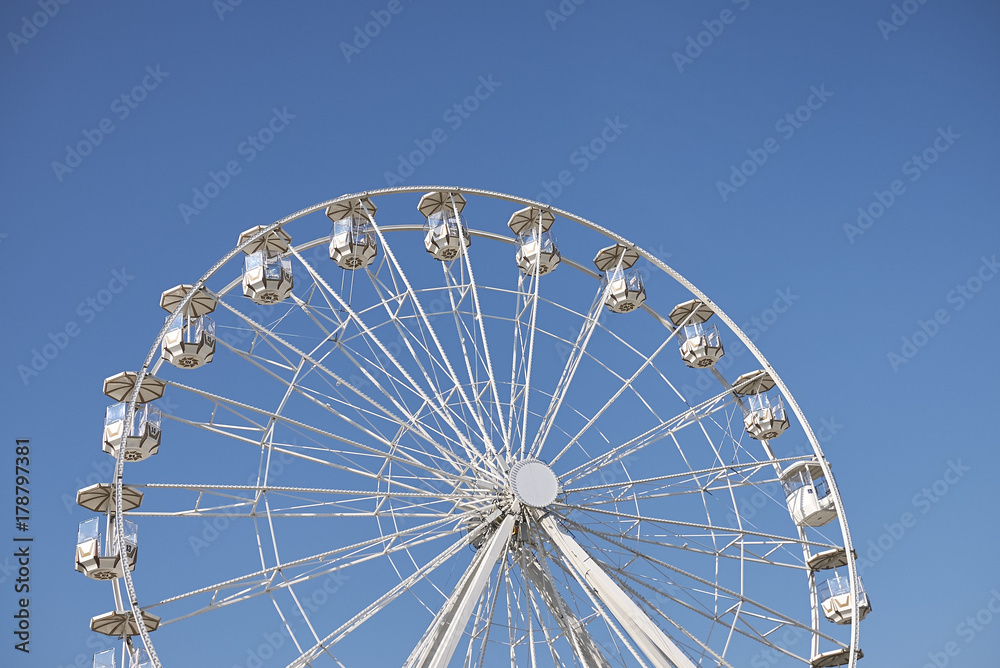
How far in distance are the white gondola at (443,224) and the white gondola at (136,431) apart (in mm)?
6231

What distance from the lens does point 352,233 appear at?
70.0 ft

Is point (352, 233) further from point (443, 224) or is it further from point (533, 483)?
point (533, 483)

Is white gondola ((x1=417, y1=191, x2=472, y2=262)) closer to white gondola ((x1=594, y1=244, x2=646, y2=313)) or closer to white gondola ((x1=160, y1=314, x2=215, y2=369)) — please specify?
white gondola ((x1=594, y1=244, x2=646, y2=313))

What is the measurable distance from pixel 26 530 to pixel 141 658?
20.5ft

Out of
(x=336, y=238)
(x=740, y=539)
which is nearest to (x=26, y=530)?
(x=336, y=238)

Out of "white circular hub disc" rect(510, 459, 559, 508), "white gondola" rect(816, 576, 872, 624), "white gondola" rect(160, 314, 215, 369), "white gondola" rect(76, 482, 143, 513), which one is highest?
"white gondola" rect(160, 314, 215, 369)

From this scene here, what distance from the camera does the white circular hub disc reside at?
18.6 m

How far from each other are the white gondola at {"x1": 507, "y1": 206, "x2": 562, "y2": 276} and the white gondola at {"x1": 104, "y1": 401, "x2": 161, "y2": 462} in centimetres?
789

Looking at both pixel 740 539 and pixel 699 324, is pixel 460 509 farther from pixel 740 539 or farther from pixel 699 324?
pixel 699 324

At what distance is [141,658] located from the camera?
17.4 metres

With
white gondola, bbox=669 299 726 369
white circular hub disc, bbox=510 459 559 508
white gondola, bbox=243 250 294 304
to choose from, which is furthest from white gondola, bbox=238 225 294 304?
white gondola, bbox=669 299 726 369

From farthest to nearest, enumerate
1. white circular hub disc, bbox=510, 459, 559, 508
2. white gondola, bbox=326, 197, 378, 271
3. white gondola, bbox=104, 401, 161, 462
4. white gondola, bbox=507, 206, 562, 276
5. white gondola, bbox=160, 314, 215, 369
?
white gondola, bbox=507, 206, 562, 276 < white gondola, bbox=326, 197, 378, 271 < white gondola, bbox=160, 314, 215, 369 < white gondola, bbox=104, 401, 161, 462 < white circular hub disc, bbox=510, 459, 559, 508

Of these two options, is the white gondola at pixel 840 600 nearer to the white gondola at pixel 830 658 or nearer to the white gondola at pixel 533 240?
the white gondola at pixel 830 658

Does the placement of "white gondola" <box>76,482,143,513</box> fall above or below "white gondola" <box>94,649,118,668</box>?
above
